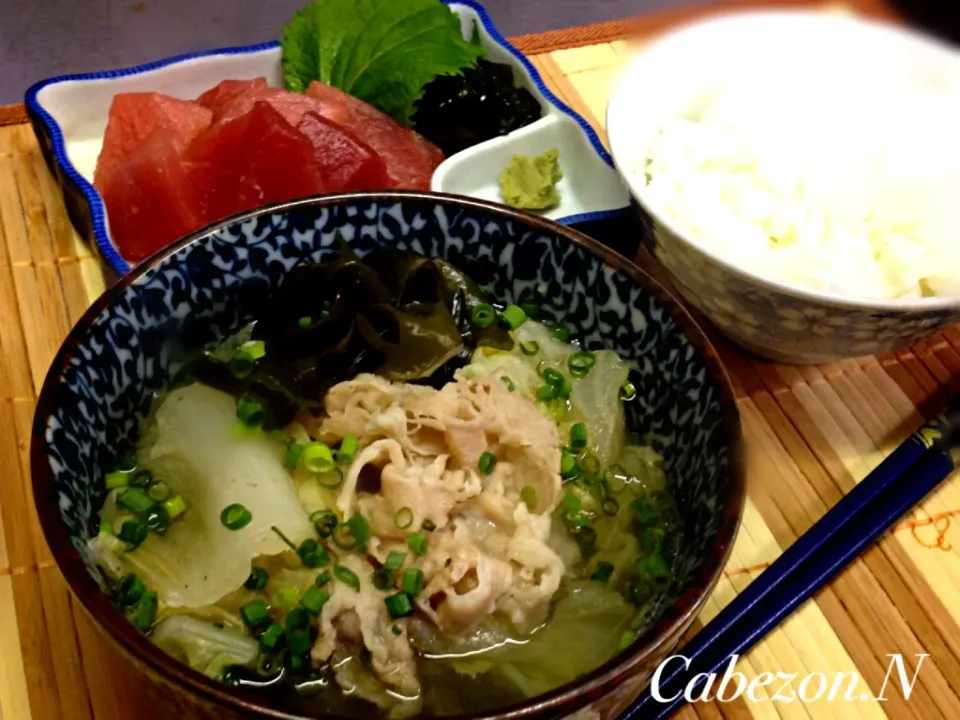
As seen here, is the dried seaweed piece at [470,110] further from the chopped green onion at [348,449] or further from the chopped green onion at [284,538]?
the chopped green onion at [284,538]

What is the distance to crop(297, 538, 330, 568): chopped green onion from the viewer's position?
3.52 feet

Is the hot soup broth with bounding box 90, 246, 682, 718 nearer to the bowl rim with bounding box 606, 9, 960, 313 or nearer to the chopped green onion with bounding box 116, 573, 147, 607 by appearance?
the chopped green onion with bounding box 116, 573, 147, 607

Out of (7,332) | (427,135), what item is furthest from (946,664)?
(7,332)

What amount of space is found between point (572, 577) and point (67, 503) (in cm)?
65

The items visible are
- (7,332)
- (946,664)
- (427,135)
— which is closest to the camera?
(946,664)

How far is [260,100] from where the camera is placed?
76.2 inches

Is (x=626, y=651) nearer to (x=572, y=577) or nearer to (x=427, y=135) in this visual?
(x=572, y=577)

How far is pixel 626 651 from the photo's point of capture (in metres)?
0.87

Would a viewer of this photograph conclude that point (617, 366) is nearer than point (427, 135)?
Yes

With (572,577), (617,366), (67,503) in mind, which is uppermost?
(67,503)

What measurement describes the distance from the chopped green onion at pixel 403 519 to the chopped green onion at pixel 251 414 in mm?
273

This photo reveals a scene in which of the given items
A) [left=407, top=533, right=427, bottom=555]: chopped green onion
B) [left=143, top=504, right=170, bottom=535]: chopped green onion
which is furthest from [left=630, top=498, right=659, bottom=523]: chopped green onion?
[left=143, top=504, right=170, bottom=535]: chopped green onion

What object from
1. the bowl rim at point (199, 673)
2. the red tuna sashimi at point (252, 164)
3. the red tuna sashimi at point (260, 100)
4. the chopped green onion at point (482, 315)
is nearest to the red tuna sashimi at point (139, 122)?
the red tuna sashimi at point (260, 100)

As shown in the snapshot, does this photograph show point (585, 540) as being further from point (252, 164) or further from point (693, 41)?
point (693, 41)
